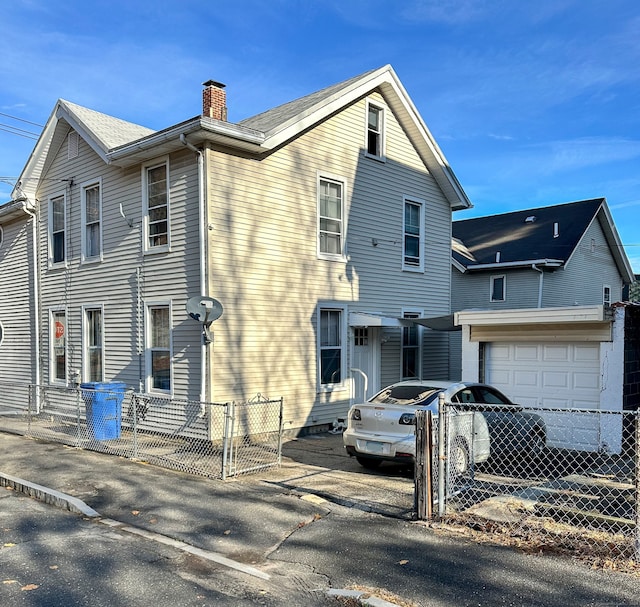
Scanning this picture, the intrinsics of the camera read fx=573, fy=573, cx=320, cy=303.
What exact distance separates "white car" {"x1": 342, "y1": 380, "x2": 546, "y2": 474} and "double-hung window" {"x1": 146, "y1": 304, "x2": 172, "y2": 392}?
4.77 metres

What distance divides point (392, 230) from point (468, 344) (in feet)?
14.6

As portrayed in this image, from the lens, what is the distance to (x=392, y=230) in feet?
51.1

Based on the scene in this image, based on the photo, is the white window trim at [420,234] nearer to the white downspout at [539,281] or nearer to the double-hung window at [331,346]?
the double-hung window at [331,346]

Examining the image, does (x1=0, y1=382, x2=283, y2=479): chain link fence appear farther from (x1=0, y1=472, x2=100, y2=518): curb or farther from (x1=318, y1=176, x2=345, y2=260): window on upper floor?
(x1=318, y1=176, x2=345, y2=260): window on upper floor

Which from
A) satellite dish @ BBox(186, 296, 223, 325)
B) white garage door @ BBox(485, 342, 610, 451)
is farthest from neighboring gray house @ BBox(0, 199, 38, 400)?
white garage door @ BBox(485, 342, 610, 451)

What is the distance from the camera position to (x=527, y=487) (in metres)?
7.69

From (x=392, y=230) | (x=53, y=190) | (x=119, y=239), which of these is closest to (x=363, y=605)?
(x=119, y=239)

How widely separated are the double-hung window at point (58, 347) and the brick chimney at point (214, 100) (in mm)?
6693

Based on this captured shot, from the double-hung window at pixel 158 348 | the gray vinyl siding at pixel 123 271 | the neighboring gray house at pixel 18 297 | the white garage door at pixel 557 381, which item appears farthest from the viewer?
the neighboring gray house at pixel 18 297

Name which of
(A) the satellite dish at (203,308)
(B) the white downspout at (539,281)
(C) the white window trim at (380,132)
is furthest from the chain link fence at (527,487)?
(B) the white downspout at (539,281)

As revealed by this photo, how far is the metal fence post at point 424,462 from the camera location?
6.39m

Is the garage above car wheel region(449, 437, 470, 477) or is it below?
above

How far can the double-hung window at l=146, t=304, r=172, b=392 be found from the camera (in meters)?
12.1

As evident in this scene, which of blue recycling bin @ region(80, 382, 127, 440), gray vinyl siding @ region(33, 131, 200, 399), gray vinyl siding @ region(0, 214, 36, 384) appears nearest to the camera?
blue recycling bin @ region(80, 382, 127, 440)
